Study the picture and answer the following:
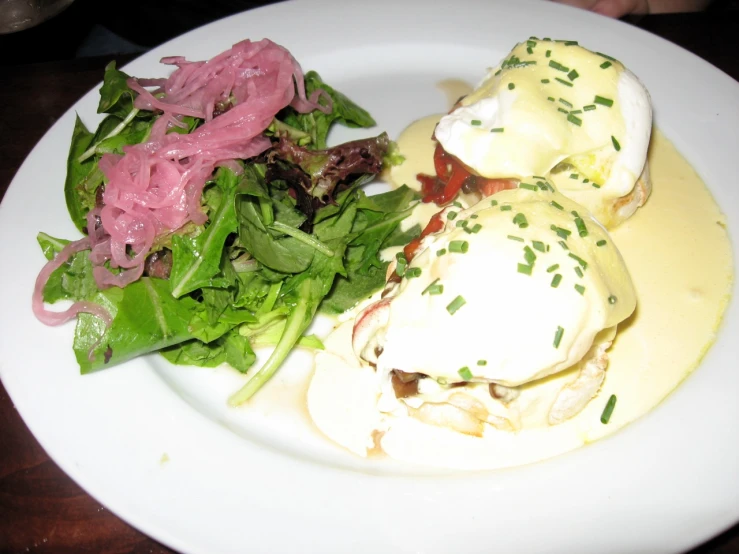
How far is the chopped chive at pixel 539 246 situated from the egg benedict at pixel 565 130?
0.55 meters

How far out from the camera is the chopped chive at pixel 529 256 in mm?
2008

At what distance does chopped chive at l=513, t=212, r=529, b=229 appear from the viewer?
2.11 meters

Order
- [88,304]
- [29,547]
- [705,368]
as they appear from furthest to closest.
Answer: [88,304] < [705,368] < [29,547]

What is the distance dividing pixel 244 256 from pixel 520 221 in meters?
1.16

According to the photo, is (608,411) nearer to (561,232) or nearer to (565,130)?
(561,232)

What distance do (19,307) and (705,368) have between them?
2.69m

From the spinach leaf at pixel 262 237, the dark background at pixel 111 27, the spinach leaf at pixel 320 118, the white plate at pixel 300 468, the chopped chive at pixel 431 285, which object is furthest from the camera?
the dark background at pixel 111 27

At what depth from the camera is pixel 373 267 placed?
8.84 feet

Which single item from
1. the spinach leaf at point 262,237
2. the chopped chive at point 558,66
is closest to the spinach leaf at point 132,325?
the spinach leaf at point 262,237

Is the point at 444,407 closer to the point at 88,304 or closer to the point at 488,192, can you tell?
the point at 488,192

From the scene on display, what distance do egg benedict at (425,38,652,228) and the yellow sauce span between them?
8.3 inches

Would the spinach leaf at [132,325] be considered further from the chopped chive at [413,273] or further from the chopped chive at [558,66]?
the chopped chive at [558,66]

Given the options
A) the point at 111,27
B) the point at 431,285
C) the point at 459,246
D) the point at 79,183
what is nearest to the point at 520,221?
the point at 459,246

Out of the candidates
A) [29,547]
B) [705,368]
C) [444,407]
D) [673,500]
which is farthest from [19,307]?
[705,368]
